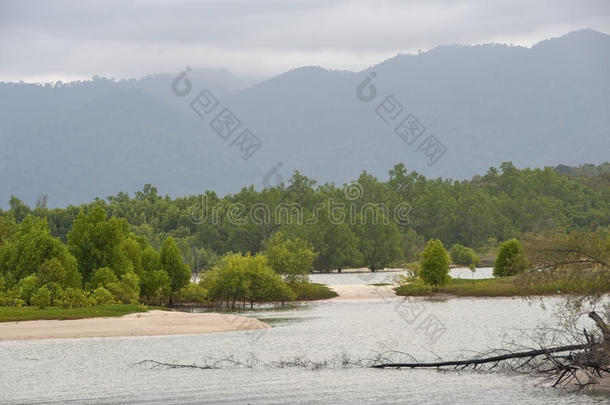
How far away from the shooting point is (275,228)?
149375 mm

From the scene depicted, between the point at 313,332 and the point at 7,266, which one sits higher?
the point at 7,266

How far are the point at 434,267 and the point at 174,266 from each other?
25.1 m

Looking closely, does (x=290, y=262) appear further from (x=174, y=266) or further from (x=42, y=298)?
(x=42, y=298)

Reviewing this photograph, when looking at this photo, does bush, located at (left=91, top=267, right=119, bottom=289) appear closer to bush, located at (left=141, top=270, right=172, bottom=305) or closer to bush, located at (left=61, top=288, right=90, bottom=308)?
bush, located at (left=61, top=288, right=90, bottom=308)

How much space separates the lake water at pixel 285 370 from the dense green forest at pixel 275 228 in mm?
14192

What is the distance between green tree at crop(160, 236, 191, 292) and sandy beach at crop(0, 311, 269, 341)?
39.9ft

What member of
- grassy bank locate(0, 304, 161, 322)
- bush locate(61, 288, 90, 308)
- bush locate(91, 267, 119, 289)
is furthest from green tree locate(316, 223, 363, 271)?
bush locate(61, 288, 90, 308)

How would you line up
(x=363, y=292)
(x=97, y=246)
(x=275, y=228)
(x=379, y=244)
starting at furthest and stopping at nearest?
1. (x=275, y=228)
2. (x=379, y=244)
3. (x=363, y=292)
4. (x=97, y=246)

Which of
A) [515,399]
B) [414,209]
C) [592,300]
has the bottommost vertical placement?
[515,399]

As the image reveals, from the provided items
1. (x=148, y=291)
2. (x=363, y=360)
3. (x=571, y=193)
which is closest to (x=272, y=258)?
(x=148, y=291)

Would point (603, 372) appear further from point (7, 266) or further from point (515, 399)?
point (7, 266)

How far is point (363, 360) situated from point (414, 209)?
14204 cm

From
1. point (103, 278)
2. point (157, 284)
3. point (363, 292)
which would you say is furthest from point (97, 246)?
point (363, 292)

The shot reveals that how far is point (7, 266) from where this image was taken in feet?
204
